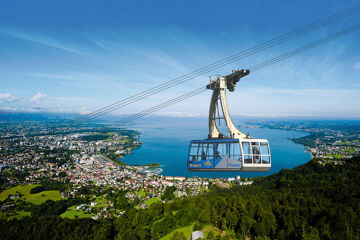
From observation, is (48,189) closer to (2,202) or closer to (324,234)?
(2,202)

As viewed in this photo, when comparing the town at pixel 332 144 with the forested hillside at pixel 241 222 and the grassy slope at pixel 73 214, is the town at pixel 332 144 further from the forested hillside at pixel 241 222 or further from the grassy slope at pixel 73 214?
the grassy slope at pixel 73 214

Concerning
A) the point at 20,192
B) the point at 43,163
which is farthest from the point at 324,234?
the point at 43,163

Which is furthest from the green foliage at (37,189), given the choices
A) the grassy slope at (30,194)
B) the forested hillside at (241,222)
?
the forested hillside at (241,222)

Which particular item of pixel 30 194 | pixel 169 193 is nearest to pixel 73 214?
pixel 30 194

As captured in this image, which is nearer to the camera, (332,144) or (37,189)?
(37,189)

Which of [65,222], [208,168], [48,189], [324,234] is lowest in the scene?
[48,189]

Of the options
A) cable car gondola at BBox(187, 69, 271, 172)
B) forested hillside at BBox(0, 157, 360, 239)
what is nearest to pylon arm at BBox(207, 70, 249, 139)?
cable car gondola at BBox(187, 69, 271, 172)

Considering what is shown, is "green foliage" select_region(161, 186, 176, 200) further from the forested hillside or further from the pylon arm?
the pylon arm

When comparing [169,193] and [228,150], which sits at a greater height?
[228,150]

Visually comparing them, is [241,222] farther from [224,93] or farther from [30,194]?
[30,194]
